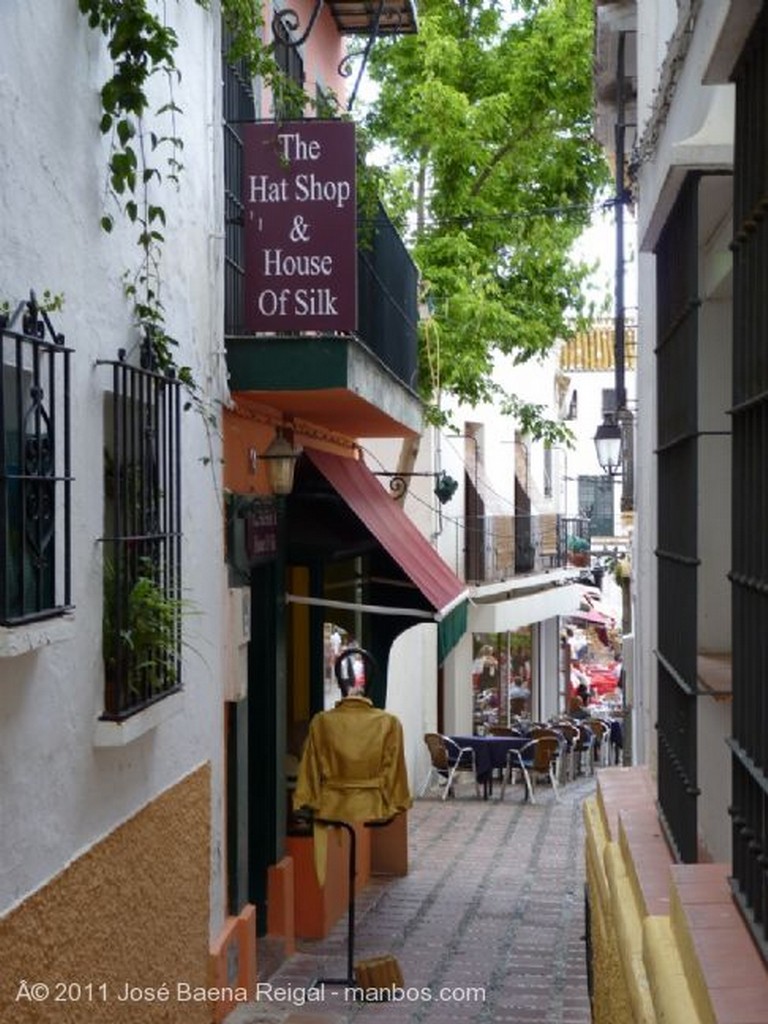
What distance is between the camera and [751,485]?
4297 mm

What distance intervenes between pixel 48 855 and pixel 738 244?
320 cm

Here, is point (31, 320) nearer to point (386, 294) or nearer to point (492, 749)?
point (386, 294)

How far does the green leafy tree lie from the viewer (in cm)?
2077

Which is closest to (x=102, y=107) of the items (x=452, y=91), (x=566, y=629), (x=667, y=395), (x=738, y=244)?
(x=667, y=395)

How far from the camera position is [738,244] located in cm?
445

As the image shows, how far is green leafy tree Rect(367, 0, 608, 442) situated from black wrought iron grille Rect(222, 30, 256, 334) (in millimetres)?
10674

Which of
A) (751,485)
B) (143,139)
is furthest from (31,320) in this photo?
(751,485)

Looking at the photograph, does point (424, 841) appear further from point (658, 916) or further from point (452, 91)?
point (658, 916)

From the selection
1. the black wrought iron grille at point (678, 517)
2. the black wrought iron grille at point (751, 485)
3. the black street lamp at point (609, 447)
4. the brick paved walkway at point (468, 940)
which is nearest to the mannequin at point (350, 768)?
the brick paved walkway at point (468, 940)

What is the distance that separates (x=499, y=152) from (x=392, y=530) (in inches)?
409

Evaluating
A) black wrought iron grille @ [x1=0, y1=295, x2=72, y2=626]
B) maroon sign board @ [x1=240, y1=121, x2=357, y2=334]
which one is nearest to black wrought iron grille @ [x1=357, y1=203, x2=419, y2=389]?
maroon sign board @ [x1=240, y1=121, x2=357, y2=334]

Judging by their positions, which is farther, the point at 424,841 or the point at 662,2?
the point at 424,841

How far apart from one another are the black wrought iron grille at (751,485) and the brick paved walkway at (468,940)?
5.60 m

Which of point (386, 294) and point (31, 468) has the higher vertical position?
point (386, 294)
